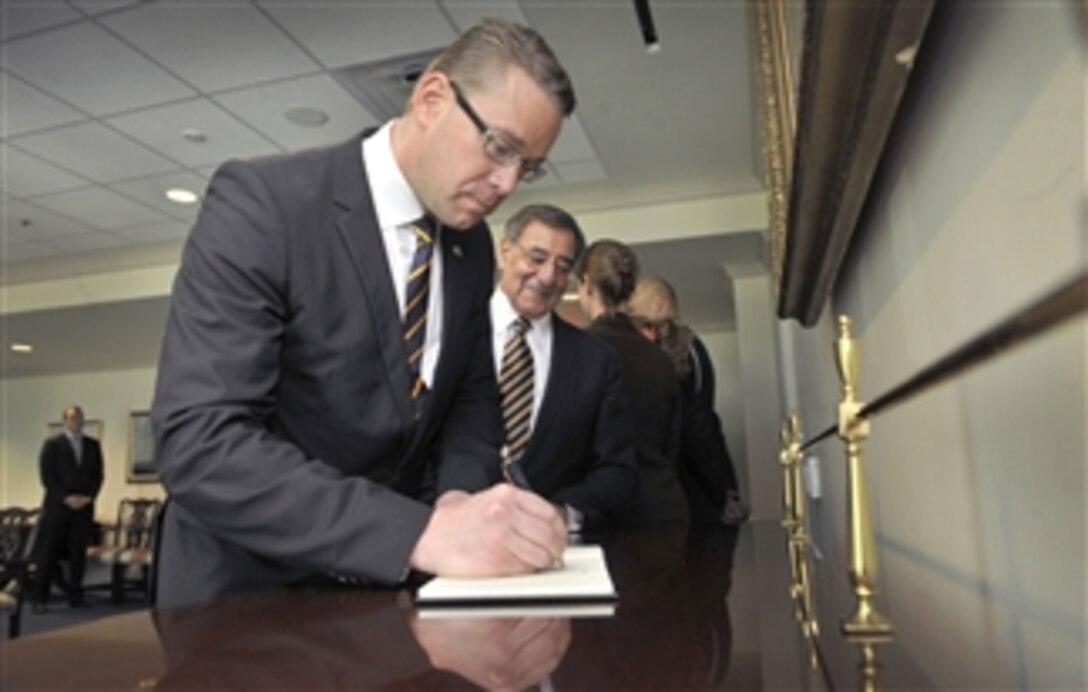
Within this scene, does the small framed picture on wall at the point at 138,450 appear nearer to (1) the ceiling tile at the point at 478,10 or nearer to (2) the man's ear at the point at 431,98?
(1) the ceiling tile at the point at 478,10

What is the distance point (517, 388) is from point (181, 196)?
4.48 m

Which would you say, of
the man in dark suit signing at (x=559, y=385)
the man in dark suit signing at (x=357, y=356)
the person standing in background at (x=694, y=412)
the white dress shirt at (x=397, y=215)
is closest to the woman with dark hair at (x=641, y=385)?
the man in dark suit signing at (x=559, y=385)

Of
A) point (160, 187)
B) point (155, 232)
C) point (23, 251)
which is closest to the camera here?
point (160, 187)

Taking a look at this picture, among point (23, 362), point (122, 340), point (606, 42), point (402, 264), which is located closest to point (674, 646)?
point (402, 264)

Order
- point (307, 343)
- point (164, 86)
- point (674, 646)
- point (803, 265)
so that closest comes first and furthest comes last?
point (674, 646) → point (307, 343) → point (803, 265) → point (164, 86)

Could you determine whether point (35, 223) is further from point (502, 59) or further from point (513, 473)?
point (502, 59)

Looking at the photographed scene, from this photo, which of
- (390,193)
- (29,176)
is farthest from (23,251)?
(390,193)

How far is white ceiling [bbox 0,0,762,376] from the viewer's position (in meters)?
3.49

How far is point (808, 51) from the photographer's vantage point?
0.84 metres

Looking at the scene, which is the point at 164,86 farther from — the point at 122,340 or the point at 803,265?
the point at 122,340

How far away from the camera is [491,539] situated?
838mm

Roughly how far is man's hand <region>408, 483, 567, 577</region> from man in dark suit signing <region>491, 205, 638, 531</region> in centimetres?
116

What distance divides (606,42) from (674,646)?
359cm

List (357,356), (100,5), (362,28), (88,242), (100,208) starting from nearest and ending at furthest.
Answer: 1. (357,356)
2. (100,5)
3. (362,28)
4. (100,208)
5. (88,242)
